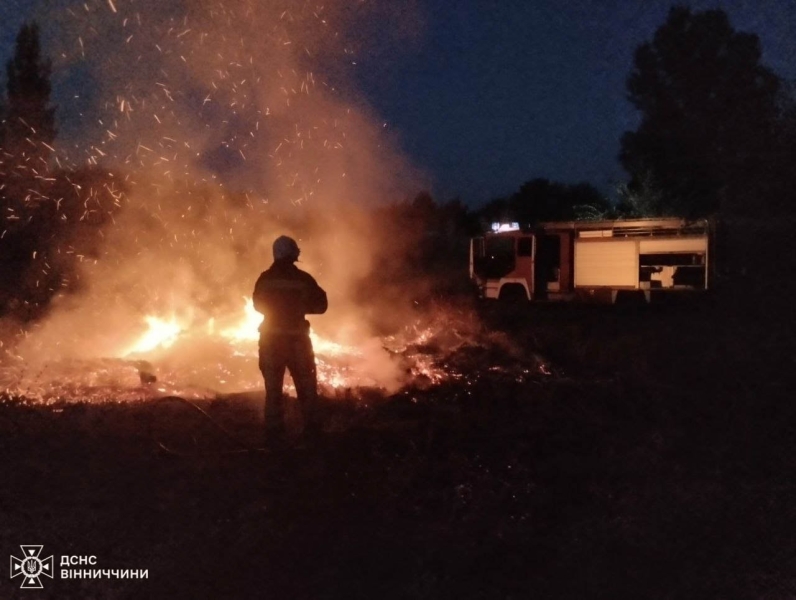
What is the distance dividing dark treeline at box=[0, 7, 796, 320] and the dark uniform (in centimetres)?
981

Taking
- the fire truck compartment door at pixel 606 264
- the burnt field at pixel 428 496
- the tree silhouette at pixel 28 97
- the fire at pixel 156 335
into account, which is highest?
the tree silhouette at pixel 28 97

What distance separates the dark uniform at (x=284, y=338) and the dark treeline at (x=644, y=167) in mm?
9809

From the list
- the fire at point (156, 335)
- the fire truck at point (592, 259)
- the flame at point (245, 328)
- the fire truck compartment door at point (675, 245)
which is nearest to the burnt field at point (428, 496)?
the flame at point (245, 328)

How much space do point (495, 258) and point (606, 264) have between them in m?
3.25

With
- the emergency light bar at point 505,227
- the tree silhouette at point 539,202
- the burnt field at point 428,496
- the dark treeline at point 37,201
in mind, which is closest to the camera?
the burnt field at point 428,496

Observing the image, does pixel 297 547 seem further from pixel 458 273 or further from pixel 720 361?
pixel 458 273

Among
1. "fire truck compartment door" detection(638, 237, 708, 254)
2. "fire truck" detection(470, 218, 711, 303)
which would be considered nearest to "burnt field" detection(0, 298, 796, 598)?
"fire truck compartment door" detection(638, 237, 708, 254)

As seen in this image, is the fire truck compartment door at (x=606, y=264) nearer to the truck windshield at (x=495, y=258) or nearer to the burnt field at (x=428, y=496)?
the truck windshield at (x=495, y=258)

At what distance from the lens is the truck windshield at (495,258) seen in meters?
23.8

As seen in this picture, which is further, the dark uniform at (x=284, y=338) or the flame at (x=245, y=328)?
the flame at (x=245, y=328)

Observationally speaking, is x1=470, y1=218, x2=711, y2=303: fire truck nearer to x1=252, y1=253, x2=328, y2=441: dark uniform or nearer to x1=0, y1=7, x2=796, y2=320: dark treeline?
x1=0, y1=7, x2=796, y2=320: dark treeline

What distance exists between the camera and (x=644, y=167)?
120 ft

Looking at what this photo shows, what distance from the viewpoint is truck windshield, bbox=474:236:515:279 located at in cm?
2380

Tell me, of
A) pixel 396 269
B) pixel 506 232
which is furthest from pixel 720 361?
pixel 396 269
